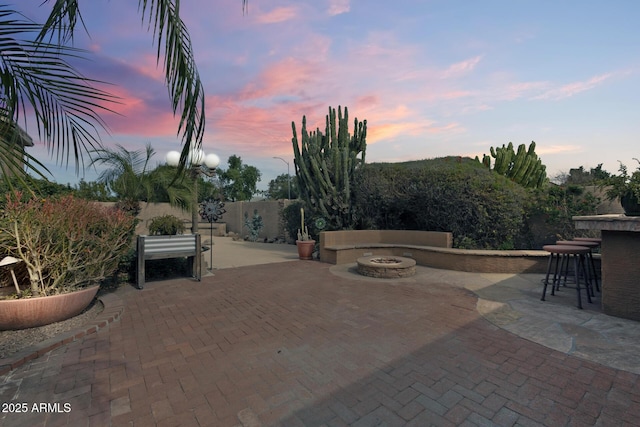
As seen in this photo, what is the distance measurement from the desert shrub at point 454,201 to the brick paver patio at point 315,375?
13.6ft

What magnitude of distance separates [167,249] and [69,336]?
2.61 meters

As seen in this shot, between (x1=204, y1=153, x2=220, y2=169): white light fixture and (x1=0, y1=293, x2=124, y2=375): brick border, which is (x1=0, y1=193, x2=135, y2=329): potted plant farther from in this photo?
(x1=204, y1=153, x2=220, y2=169): white light fixture

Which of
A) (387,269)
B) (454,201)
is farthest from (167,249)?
(454,201)

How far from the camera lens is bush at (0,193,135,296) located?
3.59 metres

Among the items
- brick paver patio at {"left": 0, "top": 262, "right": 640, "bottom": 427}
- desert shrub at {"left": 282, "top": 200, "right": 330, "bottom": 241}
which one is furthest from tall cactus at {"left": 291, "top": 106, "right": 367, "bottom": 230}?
brick paver patio at {"left": 0, "top": 262, "right": 640, "bottom": 427}

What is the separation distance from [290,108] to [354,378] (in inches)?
353

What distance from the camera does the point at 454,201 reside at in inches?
313

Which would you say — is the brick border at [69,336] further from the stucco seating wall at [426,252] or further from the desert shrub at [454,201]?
the desert shrub at [454,201]

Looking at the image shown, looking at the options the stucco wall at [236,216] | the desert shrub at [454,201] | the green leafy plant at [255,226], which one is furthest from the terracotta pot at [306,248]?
the green leafy plant at [255,226]

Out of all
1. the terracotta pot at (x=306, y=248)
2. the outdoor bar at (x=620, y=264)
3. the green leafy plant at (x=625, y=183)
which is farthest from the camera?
the terracotta pot at (x=306, y=248)

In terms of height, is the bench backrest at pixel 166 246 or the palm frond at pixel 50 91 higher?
the palm frond at pixel 50 91

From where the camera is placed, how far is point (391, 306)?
15.1 ft

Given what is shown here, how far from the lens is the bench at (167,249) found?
5.65m

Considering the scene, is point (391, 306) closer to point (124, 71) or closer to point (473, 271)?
point (473, 271)
